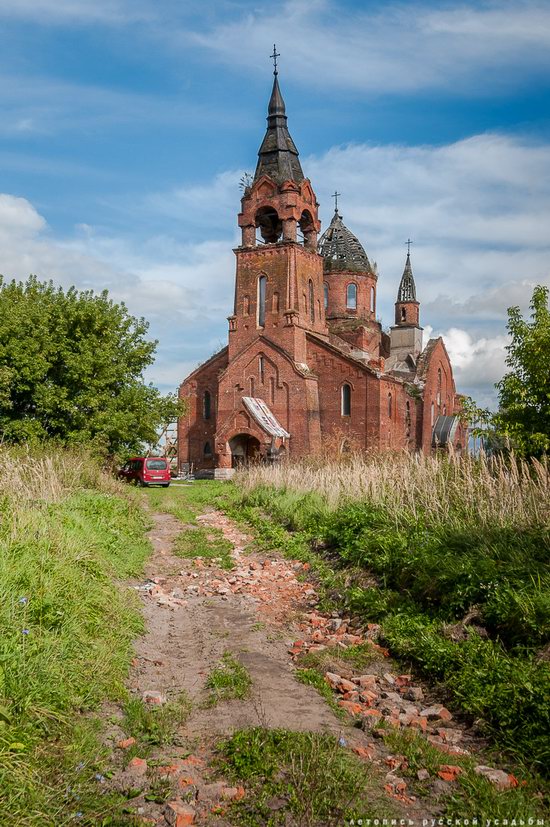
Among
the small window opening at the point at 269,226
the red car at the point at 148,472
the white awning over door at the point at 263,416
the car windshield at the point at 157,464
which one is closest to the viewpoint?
the red car at the point at 148,472

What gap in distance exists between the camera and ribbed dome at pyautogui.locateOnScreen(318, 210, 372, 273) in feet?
148

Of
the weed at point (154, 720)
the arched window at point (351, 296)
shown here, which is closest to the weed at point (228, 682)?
the weed at point (154, 720)

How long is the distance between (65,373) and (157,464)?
26.4ft

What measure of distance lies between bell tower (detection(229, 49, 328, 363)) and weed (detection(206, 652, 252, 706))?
99.2ft

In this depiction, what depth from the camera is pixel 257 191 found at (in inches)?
1494

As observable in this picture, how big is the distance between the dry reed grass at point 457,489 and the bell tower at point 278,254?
2171cm

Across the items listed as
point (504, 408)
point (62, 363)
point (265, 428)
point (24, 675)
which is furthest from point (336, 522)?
point (265, 428)

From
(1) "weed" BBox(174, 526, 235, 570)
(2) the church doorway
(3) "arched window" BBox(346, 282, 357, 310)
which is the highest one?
(3) "arched window" BBox(346, 282, 357, 310)

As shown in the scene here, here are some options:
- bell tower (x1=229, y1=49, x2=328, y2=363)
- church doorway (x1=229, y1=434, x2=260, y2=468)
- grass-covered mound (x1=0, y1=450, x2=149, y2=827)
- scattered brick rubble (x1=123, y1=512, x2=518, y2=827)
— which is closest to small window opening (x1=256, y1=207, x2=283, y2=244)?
bell tower (x1=229, y1=49, x2=328, y2=363)

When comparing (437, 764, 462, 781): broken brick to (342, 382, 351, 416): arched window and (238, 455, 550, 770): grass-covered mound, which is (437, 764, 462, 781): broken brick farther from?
(342, 382, 351, 416): arched window

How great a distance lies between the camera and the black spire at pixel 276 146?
38344mm

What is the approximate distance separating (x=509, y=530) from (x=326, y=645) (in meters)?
2.82

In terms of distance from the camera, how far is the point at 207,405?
41.1 m

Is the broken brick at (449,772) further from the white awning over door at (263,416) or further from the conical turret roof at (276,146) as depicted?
the conical turret roof at (276,146)
